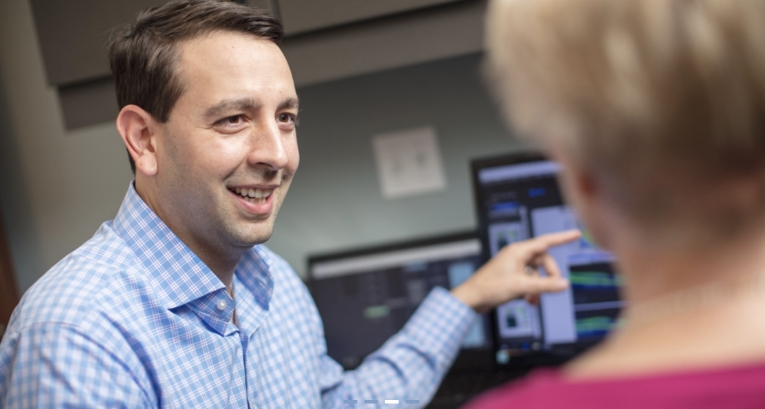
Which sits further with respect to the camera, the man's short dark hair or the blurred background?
the blurred background

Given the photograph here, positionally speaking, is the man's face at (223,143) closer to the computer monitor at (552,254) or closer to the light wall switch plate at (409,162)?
the computer monitor at (552,254)

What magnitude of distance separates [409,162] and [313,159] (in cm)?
22

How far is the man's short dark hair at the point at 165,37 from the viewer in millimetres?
898

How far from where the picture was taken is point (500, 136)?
1.52m

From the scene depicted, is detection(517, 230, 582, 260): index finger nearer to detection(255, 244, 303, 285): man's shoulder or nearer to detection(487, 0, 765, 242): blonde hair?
detection(255, 244, 303, 285): man's shoulder

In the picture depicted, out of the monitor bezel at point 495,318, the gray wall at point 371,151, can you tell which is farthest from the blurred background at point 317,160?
the monitor bezel at point 495,318

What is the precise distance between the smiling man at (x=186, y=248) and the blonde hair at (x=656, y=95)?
58cm

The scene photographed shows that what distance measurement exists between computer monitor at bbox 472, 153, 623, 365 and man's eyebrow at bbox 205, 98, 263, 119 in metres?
0.57

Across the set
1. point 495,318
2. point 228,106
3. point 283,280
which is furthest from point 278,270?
point 495,318

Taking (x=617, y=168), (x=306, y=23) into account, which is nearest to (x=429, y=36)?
(x=306, y=23)

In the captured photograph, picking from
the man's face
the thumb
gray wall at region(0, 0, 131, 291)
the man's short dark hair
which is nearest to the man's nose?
the man's face

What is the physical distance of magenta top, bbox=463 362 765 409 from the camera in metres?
0.31

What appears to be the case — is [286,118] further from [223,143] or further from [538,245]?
[538,245]

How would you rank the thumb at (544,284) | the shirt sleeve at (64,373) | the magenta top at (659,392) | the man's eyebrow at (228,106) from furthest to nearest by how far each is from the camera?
1. the thumb at (544,284)
2. the man's eyebrow at (228,106)
3. the shirt sleeve at (64,373)
4. the magenta top at (659,392)
